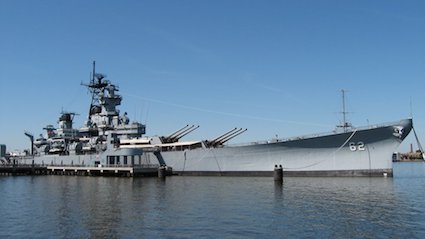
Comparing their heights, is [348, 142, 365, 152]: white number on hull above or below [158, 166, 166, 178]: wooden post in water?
above

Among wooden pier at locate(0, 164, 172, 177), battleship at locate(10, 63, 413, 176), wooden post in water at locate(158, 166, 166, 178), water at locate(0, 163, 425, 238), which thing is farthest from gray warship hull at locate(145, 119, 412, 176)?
water at locate(0, 163, 425, 238)

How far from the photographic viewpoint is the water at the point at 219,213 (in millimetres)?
15766

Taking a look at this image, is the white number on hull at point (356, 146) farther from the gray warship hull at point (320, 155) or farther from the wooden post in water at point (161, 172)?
the wooden post in water at point (161, 172)

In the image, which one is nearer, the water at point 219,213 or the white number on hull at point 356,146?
the water at point 219,213

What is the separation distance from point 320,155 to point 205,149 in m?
11.5

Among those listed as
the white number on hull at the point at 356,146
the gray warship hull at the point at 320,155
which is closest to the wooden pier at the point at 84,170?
the gray warship hull at the point at 320,155

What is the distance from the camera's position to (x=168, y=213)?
1969 cm

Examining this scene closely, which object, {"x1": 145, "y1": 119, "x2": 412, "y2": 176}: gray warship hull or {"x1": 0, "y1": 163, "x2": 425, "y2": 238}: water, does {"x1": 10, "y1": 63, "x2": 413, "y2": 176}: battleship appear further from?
{"x1": 0, "y1": 163, "x2": 425, "y2": 238}: water

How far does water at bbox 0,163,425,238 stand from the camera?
51.7 ft

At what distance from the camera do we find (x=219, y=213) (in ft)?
63.5

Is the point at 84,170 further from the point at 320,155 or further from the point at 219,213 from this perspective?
the point at 219,213

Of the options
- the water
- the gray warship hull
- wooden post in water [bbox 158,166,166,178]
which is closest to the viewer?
the water

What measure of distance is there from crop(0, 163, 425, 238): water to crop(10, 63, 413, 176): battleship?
7.80m

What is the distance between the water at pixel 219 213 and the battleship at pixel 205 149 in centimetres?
780
